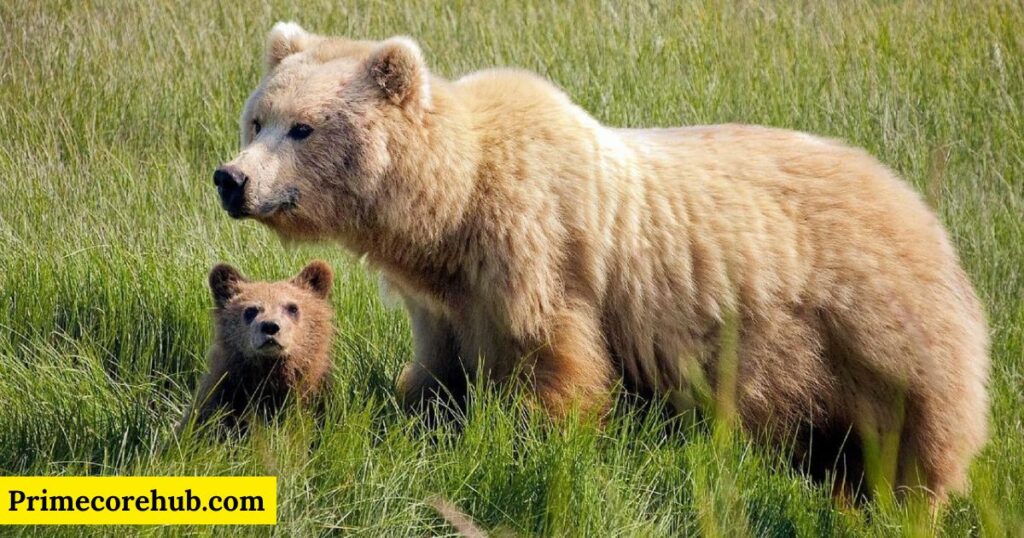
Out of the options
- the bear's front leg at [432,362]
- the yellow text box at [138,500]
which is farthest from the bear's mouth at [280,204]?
the yellow text box at [138,500]

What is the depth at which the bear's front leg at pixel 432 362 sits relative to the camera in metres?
5.53

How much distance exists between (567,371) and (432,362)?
2.08 ft

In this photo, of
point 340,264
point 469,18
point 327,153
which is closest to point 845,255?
point 327,153

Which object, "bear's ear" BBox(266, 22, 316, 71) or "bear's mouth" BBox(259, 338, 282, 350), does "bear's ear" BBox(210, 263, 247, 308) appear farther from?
"bear's ear" BBox(266, 22, 316, 71)

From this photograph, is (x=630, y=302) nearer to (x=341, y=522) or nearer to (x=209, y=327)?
(x=341, y=522)

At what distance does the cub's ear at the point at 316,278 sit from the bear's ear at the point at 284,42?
0.85 meters

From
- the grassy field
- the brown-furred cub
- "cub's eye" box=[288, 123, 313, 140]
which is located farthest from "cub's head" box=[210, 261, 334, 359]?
"cub's eye" box=[288, 123, 313, 140]

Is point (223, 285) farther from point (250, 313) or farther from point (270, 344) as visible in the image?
point (270, 344)

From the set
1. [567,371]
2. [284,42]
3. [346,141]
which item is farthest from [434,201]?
[284,42]

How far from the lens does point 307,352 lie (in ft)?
18.4

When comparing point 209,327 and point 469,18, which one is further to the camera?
point 469,18

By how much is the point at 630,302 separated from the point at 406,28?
201 inches

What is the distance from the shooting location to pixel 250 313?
5500 millimetres

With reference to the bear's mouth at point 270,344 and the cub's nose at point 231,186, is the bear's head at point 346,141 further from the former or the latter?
the bear's mouth at point 270,344
